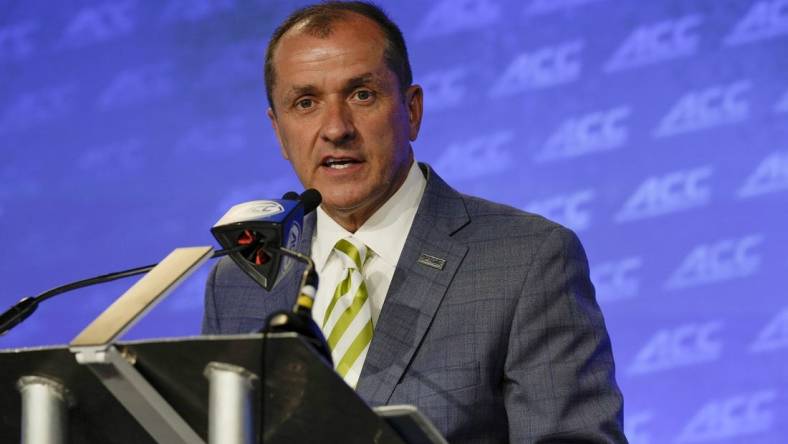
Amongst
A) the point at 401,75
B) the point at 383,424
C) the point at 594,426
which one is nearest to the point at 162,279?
the point at 383,424

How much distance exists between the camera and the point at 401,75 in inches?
101

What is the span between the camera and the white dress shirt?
7.83ft

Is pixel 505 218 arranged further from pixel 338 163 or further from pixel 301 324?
pixel 301 324

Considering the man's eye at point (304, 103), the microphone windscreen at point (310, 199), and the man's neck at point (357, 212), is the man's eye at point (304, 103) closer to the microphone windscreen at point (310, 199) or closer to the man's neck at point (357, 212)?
the man's neck at point (357, 212)

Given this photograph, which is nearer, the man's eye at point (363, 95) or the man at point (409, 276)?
the man at point (409, 276)

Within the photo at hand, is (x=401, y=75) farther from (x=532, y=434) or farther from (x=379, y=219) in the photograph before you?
(x=532, y=434)

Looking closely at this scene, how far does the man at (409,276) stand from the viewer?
6.98 feet

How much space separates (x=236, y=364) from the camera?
1265 millimetres

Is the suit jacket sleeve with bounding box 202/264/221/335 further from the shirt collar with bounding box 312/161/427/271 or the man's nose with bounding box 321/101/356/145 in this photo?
the man's nose with bounding box 321/101/356/145

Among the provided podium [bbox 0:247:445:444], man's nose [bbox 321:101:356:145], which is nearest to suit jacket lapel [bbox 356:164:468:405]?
man's nose [bbox 321:101:356:145]

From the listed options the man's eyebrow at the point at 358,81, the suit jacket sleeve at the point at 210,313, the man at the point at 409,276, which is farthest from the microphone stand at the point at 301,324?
the suit jacket sleeve at the point at 210,313

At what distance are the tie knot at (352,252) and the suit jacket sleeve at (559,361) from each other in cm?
39

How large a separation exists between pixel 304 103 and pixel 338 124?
13 cm

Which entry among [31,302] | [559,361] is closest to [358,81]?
[559,361]
